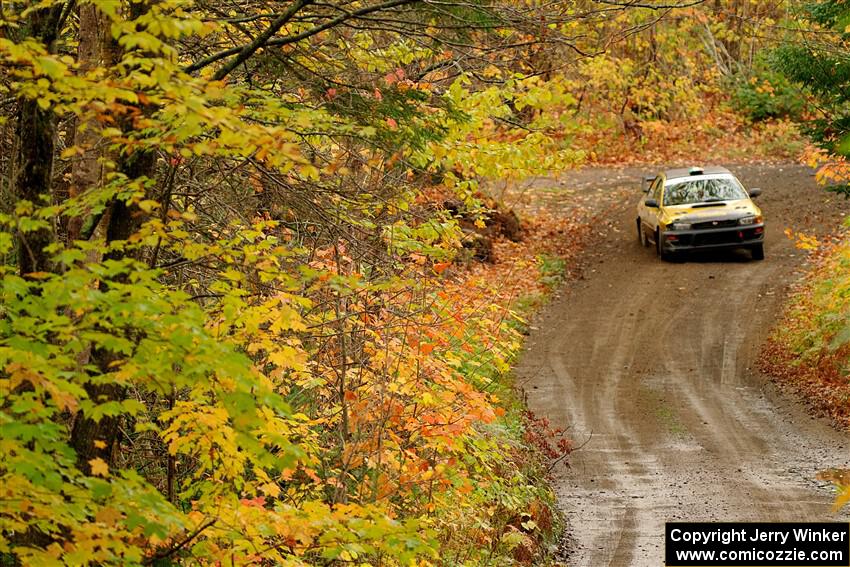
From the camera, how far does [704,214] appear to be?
22.2m

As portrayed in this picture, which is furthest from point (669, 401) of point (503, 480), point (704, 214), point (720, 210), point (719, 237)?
point (719, 237)

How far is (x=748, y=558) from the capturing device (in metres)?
9.92

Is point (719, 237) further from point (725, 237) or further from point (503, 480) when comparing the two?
point (503, 480)

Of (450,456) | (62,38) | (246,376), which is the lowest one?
(450,456)

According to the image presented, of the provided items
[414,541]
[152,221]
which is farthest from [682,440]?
[152,221]

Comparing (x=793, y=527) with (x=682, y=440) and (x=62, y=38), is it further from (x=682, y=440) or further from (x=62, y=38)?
(x=62, y=38)

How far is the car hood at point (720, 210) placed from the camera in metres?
22.1

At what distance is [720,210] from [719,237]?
69 cm

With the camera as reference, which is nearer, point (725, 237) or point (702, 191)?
point (725, 237)

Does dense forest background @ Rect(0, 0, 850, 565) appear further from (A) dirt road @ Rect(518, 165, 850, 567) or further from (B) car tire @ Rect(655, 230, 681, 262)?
(B) car tire @ Rect(655, 230, 681, 262)

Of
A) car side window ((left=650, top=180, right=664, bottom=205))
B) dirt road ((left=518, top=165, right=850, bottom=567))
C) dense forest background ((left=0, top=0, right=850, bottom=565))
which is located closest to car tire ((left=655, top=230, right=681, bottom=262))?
dirt road ((left=518, top=165, right=850, bottom=567))

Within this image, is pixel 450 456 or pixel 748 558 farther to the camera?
pixel 748 558

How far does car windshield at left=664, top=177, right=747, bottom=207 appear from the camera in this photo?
2261 centimetres

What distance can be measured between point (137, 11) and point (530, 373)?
12186 mm
